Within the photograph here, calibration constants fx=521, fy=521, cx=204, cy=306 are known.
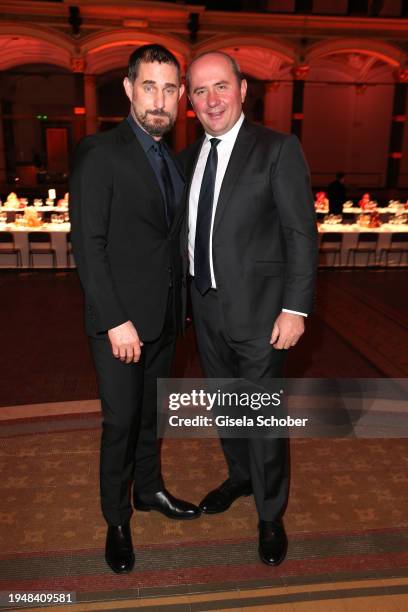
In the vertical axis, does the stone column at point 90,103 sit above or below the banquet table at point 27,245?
above

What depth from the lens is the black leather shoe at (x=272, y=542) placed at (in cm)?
254

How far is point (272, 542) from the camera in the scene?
2.58m

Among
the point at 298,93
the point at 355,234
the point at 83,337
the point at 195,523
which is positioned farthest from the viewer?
the point at 298,93

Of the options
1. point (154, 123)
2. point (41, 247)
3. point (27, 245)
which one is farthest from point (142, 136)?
point (27, 245)

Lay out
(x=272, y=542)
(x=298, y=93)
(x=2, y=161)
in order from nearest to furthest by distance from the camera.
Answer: (x=272, y=542), (x=298, y=93), (x=2, y=161)

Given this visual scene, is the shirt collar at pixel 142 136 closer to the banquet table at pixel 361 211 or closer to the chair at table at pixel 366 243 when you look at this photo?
the chair at table at pixel 366 243

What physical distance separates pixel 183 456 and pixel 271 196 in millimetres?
1950

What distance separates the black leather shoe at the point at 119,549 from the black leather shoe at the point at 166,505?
0.30 metres

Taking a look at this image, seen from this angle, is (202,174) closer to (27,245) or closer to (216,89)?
(216,89)

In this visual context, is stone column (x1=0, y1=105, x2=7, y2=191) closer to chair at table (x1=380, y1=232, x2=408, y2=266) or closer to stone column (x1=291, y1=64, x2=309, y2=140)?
stone column (x1=291, y1=64, x2=309, y2=140)

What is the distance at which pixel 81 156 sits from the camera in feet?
7.06

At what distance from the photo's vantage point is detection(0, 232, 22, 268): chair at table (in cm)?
909

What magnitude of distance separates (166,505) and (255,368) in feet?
3.20

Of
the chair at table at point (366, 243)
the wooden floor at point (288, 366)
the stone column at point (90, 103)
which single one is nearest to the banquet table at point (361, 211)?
the chair at table at point (366, 243)
